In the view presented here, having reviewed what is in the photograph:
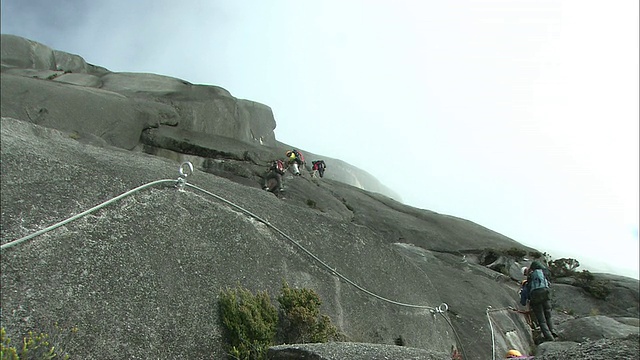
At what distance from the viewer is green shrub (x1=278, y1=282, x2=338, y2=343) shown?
7.86 meters

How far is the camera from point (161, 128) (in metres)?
31.8

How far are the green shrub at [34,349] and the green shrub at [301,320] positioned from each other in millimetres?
3340

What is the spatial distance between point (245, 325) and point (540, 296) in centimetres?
1151

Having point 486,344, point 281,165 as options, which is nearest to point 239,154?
point 281,165

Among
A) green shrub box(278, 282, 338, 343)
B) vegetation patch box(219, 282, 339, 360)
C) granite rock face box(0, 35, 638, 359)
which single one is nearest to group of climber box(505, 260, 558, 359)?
granite rock face box(0, 35, 638, 359)

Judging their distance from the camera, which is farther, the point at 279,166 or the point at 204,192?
the point at 279,166

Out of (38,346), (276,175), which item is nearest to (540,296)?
(276,175)

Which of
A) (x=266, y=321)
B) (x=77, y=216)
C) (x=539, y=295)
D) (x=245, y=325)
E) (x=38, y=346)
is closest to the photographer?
(x=38, y=346)

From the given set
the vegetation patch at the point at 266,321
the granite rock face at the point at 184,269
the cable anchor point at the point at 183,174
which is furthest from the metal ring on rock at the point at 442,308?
the cable anchor point at the point at 183,174

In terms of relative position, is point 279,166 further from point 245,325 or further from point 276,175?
point 245,325

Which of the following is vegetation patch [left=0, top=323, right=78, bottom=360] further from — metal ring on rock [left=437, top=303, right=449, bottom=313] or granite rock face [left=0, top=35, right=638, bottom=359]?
metal ring on rock [left=437, top=303, right=449, bottom=313]

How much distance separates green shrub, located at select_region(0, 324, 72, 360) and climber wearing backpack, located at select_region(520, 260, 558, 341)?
536 inches

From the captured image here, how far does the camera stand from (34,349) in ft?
16.6

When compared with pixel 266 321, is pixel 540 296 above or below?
above
